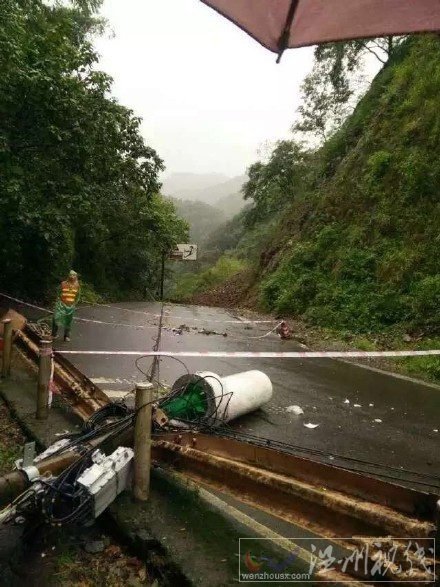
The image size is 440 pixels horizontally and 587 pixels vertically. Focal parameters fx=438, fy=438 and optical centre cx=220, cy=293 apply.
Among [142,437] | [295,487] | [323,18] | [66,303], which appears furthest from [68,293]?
[323,18]

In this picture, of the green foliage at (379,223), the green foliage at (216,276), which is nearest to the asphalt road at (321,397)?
the green foliage at (379,223)

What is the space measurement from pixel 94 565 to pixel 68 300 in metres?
7.41

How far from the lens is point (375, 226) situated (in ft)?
50.3

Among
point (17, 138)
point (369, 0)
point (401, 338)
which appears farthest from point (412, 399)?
point (17, 138)

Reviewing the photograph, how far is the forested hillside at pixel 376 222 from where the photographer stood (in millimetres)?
12617

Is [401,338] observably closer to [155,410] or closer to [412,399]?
[412,399]

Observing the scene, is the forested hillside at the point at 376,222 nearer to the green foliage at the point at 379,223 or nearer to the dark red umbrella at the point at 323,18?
the green foliage at the point at 379,223

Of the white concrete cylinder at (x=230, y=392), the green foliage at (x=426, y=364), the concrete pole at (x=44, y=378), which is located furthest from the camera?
the green foliage at (x=426, y=364)

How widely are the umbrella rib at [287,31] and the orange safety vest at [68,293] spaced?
327 inches

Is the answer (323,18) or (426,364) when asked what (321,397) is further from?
(323,18)

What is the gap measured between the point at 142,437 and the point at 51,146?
11.0 meters

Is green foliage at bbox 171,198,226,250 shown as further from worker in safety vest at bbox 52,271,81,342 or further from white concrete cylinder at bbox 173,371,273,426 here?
white concrete cylinder at bbox 173,371,273,426

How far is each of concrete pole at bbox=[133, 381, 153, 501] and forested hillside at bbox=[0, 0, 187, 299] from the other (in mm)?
8739

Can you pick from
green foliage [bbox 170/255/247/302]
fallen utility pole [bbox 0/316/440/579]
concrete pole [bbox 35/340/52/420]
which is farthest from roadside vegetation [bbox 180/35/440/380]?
green foliage [bbox 170/255/247/302]
